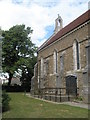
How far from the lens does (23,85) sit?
44.3 meters

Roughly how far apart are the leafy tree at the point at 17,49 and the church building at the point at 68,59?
6.28m

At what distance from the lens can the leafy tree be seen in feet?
130

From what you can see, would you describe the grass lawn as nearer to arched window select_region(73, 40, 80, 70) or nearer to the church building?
the church building

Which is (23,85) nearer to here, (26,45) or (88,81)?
(26,45)

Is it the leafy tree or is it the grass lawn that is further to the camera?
the leafy tree

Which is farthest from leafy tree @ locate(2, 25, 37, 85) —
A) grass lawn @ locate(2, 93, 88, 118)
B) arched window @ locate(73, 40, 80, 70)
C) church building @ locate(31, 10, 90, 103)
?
grass lawn @ locate(2, 93, 88, 118)

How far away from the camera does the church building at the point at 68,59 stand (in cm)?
2095

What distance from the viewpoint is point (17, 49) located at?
42.2 meters

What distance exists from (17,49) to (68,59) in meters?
20.3

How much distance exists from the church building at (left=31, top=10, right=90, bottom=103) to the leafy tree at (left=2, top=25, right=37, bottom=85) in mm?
6276

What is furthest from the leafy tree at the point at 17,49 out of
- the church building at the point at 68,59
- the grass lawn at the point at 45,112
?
the grass lawn at the point at 45,112

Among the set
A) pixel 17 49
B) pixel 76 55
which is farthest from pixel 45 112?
pixel 17 49

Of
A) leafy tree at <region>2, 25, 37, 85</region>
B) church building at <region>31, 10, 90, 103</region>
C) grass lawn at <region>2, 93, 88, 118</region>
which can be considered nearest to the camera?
grass lawn at <region>2, 93, 88, 118</region>

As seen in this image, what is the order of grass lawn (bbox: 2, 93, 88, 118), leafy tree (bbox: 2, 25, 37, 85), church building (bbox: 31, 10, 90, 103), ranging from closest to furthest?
grass lawn (bbox: 2, 93, 88, 118), church building (bbox: 31, 10, 90, 103), leafy tree (bbox: 2, 25, 37, 85)
